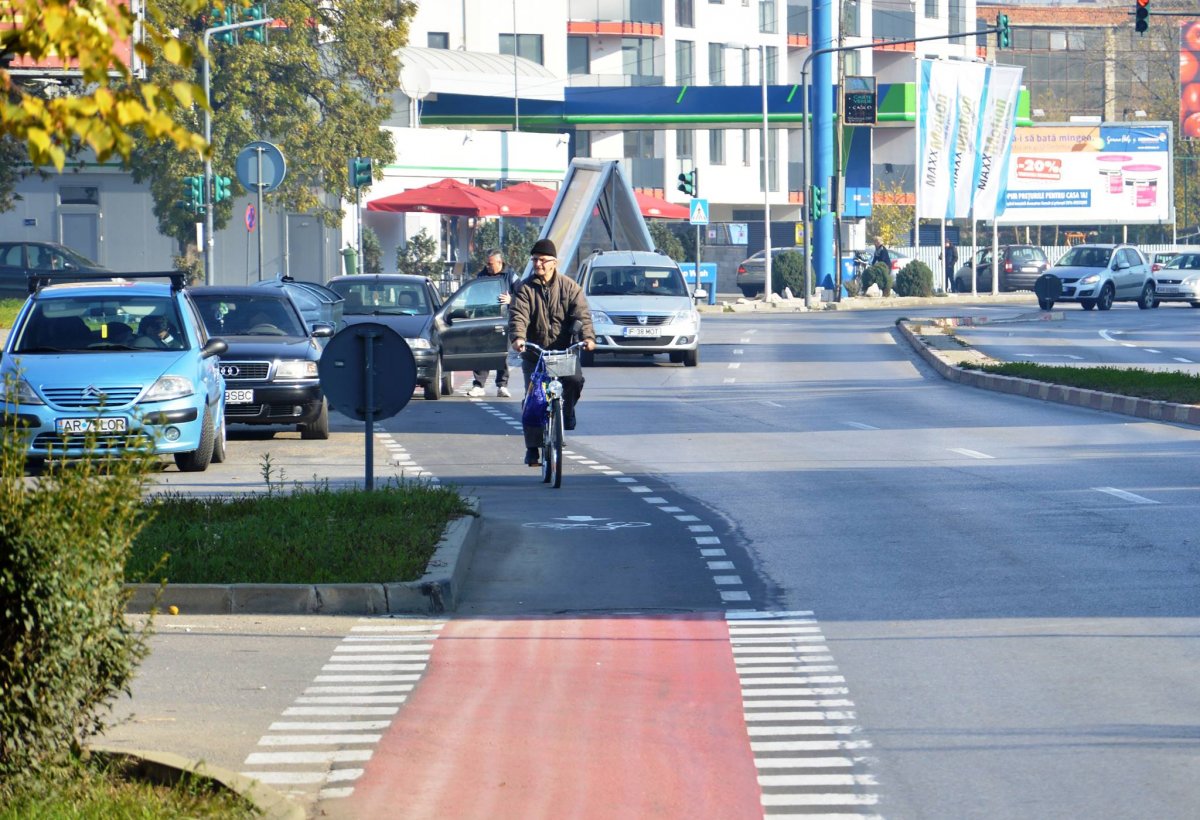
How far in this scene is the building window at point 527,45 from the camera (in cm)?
8769

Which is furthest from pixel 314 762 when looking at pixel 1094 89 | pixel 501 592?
pixel 1094 89

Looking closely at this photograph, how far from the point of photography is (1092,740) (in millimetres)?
6977

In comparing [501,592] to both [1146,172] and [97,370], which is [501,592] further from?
[1146,172]

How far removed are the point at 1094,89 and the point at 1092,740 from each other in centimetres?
12492

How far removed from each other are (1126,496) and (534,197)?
1666 inches

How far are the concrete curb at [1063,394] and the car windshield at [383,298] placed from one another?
25.7 ft

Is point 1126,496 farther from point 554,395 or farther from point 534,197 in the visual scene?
point 534,197

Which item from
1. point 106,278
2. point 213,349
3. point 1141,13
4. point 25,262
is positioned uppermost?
point 1141,13

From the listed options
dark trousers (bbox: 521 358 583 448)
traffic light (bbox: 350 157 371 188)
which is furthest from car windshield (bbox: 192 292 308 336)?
traffic light (bbox: 350 157 371 188)

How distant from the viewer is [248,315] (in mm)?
21875

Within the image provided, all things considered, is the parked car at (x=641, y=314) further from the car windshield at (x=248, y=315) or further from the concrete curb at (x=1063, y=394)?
the car windshield at (x=248, y=315)

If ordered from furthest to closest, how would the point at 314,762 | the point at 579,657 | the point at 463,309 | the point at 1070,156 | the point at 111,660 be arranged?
the point at 1070,156
the point at 463,309
the point at 579,657
the point at 314,762
the point at 111,660

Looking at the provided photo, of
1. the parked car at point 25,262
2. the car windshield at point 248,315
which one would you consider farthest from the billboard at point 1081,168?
the car windshield at point 248,315

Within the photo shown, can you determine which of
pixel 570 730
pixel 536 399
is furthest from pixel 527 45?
pixel 570 730
